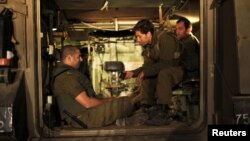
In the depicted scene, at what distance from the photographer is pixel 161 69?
16.4ft

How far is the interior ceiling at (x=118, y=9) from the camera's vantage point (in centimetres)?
571

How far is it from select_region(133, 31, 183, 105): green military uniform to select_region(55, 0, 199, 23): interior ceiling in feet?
2.47

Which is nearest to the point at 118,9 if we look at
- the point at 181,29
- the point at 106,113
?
the point at 181,29

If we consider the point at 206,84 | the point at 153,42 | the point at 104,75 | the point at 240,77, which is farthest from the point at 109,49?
the point at 240,77

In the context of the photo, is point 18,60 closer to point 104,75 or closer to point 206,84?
point 206,84

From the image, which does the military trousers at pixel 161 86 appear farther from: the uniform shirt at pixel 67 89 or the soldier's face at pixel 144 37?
the uniform shirt at pixel 67 89

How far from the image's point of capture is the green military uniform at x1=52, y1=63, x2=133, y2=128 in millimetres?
4281

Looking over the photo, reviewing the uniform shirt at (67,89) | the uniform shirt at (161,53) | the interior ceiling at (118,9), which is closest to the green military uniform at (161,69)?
the uniform shirt at (161,53)

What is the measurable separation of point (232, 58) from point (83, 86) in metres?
1.81

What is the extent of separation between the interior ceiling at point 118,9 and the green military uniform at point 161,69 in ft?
2.47

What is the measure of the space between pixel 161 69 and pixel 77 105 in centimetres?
119

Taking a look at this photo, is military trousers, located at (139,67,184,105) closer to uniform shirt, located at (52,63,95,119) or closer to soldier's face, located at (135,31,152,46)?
soldier's face, located at (135,31,152,46)

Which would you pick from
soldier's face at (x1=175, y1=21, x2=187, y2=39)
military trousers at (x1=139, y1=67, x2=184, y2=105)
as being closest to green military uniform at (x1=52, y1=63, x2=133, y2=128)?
military trousers at (x1=139, y1=67, x2=184, y2=105)

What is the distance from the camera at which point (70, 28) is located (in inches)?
293
